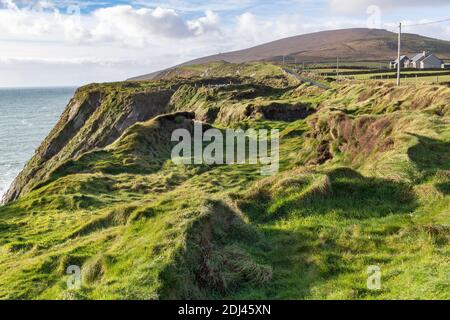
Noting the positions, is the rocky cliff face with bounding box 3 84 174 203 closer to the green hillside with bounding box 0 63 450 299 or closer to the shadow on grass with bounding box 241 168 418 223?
the green hillside with bounding box 0 63 450 299

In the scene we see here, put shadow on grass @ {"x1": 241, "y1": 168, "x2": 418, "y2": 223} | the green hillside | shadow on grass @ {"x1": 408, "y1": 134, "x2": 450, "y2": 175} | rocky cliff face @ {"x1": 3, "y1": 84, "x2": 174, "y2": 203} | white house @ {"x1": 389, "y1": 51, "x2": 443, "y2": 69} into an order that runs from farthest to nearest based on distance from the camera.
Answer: white house @ {"x1": 389, "y1": 51, "x2": 443, "y2": 69}
rocky cliff face @ {"x1": 3, "y1": 84, "x2": 174, "y2": 203}
shadow on grass @ {"x1": 408, "y1": 134, "x2": 450, "y2": 175}
shadow on grass @ {"x1": 241, "y1": 168, "x2": 418, "y2": 223}
the green hillside

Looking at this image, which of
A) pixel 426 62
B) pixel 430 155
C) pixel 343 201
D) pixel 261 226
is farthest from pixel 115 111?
pixel 426 62

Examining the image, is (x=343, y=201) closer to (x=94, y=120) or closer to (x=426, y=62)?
(x=94, y=120)

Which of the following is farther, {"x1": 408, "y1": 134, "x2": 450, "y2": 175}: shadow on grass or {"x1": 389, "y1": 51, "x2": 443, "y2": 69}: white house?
{"x1": 389, "y1": 51, "x2": 443, "y2": 69}: white house

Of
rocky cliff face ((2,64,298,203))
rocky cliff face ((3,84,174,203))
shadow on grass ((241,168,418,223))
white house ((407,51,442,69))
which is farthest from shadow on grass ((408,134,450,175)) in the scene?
white house ((407,51,442,69))

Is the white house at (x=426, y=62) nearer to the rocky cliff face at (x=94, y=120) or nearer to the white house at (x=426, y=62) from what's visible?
the white house at (x=426, y=62)

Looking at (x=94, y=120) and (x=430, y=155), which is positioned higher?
(x=430, y=155)

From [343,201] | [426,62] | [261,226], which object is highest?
[426,62]

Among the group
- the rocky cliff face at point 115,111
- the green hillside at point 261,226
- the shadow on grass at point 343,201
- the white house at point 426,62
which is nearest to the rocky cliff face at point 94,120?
the rocky cliff face at point 115,111

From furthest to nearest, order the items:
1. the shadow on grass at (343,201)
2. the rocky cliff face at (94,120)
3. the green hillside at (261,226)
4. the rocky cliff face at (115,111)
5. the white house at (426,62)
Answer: the white house at (426,62) → the rocky cliff face at (94,120) → the rocky cliff face at (115,111) → the shadow on grass at (343,201) → the green hillside at (261,226)

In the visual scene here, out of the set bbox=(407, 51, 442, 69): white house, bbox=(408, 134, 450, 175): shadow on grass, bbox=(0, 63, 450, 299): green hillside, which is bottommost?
bbox=(0, 63, 450, 299): green hillside

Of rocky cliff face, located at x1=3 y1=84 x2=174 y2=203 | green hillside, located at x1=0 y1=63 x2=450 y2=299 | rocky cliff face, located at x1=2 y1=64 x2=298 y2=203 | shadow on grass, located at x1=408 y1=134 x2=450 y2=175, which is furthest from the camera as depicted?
rocky cliff face, located at x1=3 y1=84 x2=174 y2=203
